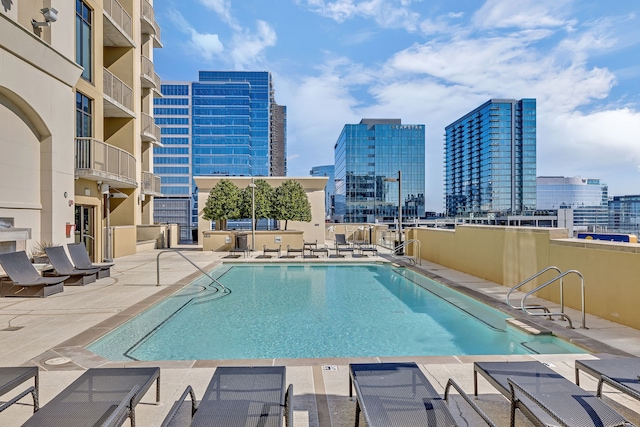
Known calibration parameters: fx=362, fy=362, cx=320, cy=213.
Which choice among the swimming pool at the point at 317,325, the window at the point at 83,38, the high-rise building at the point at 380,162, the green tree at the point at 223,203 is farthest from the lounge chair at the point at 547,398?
the high-rise building at the point at 380,162

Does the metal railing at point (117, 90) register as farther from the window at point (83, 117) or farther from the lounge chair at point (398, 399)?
the lounge chair at point (398, 399)

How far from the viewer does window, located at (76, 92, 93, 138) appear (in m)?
13.1

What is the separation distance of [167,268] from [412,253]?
375 inches

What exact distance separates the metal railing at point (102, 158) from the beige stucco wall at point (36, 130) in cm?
142

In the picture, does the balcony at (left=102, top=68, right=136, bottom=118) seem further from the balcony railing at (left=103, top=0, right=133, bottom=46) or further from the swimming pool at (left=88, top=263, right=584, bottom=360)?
the swimming pool at (left=88, top=263, right=584, bottom=360)

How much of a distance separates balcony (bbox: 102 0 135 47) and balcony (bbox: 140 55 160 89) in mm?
3114

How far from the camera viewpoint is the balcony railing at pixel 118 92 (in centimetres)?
1542

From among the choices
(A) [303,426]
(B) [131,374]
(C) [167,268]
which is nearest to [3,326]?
(B) [131,374]

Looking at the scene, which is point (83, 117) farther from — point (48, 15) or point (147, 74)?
point (147, 74)

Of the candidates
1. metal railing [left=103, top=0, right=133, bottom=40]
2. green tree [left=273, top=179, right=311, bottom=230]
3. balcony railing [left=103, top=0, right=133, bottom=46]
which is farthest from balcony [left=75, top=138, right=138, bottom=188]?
green tree [left=273, top=179, right=311, bottom=230]

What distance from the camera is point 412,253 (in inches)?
599

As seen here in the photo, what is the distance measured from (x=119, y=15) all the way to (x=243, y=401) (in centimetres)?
1921

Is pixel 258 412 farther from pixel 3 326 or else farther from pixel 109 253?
→ pixel 109 253

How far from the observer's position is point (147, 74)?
2114cm
